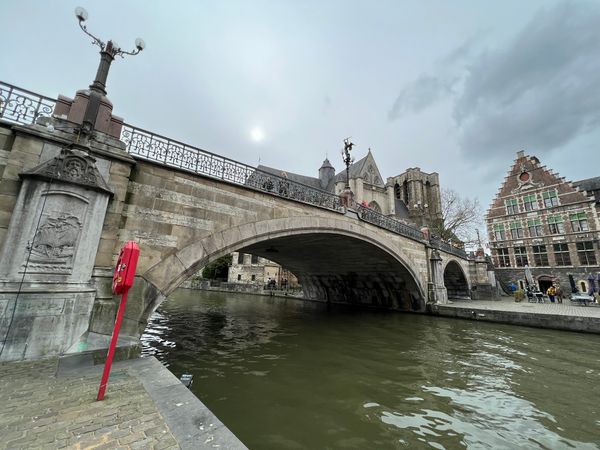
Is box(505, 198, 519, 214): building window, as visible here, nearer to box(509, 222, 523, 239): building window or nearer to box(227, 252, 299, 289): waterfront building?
box(509, 222, 523, 239): building window

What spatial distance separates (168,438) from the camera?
2234 mm

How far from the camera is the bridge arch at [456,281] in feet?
74.8

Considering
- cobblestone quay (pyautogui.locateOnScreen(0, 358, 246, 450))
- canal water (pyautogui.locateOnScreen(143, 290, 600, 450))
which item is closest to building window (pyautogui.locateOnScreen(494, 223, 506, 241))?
canal water (pyautogui.locateOnScreen(143, 290, 600, 450))

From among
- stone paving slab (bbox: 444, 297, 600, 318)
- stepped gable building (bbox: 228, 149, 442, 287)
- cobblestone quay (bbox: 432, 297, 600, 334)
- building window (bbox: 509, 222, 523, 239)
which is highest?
stepped gable building (bbox: 228, 149, 442, 287)

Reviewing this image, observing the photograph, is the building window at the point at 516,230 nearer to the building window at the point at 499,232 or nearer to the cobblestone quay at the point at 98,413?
the building window at the point at 499,232

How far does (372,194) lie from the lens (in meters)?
37.3

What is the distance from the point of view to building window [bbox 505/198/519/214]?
2714cm

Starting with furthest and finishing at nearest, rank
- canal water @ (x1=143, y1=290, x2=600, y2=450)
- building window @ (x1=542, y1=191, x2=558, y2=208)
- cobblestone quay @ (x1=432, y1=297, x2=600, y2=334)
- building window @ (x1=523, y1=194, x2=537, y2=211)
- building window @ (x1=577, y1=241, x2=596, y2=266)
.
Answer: building window @ (x1=523, y1=194, x2=537, y2=211) → building window @ (x1=542, y1=191, x2=558, y2=208) → building window @ (x1=577, y1=241, x2=596, y2=266) → cobblestone quay @ (x1=432, y1=297, x2=600, y2=334) → canal water @ (x1=143, y1=290, x2=600, y2=450)

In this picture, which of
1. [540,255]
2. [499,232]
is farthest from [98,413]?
[499,232]

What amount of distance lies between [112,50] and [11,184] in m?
3.45

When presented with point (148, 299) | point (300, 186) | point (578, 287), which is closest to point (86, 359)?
point (148, 299)

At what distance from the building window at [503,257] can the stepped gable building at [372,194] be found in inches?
381

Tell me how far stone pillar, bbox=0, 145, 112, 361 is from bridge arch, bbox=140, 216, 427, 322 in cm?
122

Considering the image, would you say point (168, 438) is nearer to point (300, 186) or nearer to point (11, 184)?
point (11, 184)
